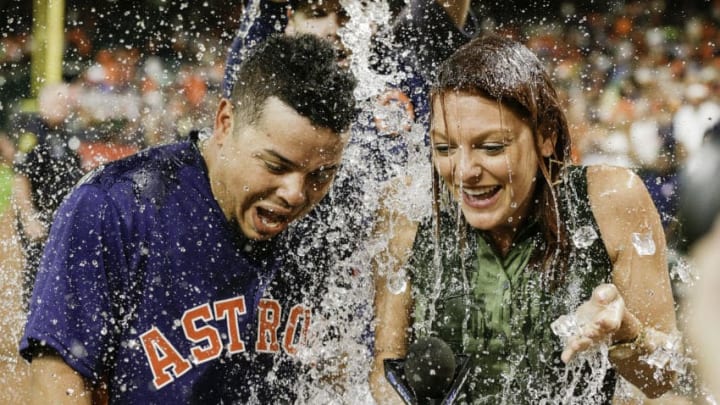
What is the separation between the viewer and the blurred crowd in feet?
13.3

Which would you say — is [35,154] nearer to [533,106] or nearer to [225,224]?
[225,224]

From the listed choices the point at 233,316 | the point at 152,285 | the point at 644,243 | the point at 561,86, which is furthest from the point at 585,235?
the point at 561,86

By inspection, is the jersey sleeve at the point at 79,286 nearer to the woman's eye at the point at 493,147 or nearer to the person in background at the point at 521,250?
the person in background at the point at 521,250

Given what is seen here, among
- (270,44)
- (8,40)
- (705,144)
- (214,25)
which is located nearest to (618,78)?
(214,25)

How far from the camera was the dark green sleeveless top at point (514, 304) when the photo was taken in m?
1.78

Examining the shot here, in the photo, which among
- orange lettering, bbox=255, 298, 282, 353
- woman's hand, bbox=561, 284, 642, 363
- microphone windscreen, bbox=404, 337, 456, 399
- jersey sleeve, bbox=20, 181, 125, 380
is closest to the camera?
microphone windscreen, bbox=404, 337, 456, 399

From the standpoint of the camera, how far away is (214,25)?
435 cm

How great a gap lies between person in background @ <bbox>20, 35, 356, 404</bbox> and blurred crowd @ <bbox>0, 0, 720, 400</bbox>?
1.63 m

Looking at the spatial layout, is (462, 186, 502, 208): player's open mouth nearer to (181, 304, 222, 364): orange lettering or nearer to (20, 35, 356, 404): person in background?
(20, 35, 356, 404): person in background

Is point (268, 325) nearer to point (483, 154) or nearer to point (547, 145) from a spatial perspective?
point (483, 154)

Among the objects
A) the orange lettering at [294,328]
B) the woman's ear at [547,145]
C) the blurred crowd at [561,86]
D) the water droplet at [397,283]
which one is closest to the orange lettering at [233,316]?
the orange lettering at [294,328]

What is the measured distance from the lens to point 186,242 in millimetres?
1881

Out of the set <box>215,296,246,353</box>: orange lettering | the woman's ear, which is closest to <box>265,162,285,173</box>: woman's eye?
<box>215,296,246,353</box>: orange lettering

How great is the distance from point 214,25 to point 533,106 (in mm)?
3019
